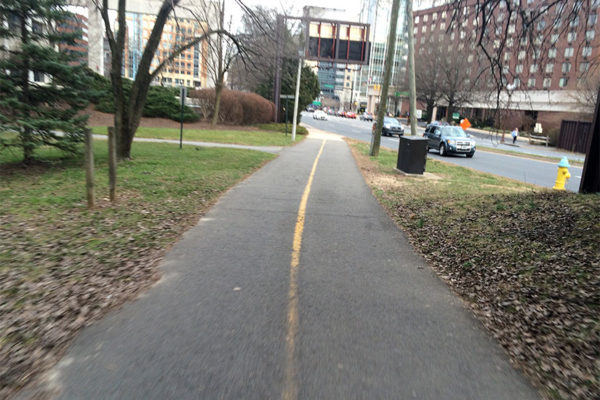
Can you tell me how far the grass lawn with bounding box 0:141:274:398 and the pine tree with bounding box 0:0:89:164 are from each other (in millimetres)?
1122

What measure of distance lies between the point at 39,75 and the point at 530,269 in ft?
45.4

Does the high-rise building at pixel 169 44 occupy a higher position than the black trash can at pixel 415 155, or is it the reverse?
the high-rise building at pixel 169 44

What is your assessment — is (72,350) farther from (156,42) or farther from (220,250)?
(156,42)

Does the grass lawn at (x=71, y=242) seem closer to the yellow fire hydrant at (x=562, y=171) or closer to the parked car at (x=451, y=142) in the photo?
the yellow fire hydrant at (x=562, y=171)

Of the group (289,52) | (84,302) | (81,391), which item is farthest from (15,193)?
(289,52)

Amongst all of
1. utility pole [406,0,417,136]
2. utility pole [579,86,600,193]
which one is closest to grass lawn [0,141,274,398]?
utility pole [579,86,600,193]

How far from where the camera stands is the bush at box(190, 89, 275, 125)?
39719 millimetres

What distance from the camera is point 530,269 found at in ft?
18.2

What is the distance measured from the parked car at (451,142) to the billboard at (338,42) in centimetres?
661

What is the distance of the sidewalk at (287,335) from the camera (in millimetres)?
3133

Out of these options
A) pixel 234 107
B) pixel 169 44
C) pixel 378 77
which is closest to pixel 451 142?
pixel 234 107

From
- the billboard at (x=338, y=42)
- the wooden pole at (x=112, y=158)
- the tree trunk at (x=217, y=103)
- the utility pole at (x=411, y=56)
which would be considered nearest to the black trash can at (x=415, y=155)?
the utility pole at (x=411, y=56)

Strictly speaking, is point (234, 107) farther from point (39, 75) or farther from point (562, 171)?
point (562, 171)

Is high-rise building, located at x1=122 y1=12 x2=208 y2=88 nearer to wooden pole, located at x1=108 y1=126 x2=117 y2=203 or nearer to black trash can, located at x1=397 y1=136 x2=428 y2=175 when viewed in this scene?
wooden pole, located at x1=108 y1=126 x2=117 y2=203
